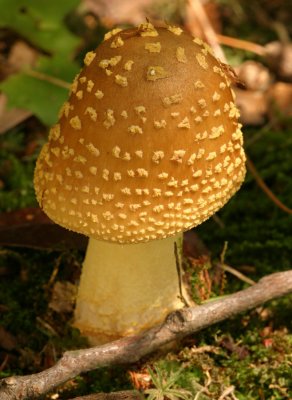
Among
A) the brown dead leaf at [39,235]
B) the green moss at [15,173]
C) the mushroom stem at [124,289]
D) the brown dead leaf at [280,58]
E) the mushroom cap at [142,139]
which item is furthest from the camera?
the brown dead leaf at [280,58]

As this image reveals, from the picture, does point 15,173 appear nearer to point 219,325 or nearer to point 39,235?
point 39,235

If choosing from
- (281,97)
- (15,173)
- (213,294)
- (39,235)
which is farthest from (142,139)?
(281,97)

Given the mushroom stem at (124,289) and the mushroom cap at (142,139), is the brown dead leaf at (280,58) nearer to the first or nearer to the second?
the mushroom stem at (124,289)

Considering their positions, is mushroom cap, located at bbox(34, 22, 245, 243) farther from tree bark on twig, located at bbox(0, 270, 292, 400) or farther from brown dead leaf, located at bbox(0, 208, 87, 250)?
brown dead leaf, located at bbox(0, 208, 87, 250)

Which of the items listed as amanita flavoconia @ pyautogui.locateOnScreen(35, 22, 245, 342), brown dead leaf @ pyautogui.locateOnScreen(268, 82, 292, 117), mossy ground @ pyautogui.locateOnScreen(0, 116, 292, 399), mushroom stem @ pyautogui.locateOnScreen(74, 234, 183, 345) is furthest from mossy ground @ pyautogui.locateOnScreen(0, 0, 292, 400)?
amanita flavoconia @ pyautogui.locateOnScreen(35, 22, 245, 342)

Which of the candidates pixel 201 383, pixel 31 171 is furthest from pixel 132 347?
pixel 31 171

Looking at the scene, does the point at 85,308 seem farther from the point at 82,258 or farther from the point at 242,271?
the point at 242,271

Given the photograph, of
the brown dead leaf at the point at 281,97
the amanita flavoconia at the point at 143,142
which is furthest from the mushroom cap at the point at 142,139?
the brown dead leaf at the point at 281,97
